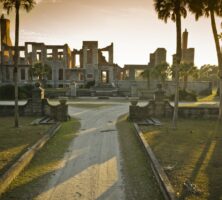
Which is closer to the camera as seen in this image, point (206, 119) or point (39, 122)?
point (39, 122)

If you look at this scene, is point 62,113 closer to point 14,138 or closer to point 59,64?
point 14,138

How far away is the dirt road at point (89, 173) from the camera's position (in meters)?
6.33

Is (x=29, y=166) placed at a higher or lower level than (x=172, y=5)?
lower

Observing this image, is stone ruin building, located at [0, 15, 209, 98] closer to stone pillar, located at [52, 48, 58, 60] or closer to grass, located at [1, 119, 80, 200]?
stone pillar, located at [52, 48, 58, 60]

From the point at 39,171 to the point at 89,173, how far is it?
1520 mm

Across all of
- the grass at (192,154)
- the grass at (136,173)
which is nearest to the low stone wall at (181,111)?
the grass at (192,154)

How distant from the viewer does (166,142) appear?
38.1 feet

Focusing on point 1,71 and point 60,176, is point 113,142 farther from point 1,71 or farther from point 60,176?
point 1,71

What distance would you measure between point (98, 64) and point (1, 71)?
19206 mm

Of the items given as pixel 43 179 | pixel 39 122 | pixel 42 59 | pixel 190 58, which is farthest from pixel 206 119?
pixel 42 59

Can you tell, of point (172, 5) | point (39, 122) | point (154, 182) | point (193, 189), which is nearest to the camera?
point (193, 189)

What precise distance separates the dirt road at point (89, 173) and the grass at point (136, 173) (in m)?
0.23

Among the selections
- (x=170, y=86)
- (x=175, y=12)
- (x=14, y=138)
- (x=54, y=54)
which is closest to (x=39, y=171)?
(x=14, y=138)

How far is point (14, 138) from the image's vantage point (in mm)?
12023
